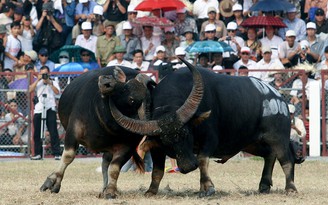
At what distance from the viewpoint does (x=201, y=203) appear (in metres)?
14.0

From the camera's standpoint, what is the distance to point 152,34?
27.1m

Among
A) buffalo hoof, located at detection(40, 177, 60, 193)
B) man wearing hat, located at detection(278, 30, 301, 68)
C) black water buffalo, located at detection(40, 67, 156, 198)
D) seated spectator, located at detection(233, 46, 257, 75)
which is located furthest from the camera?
man wearing hat, located at detection(278, 30, 301, 68)

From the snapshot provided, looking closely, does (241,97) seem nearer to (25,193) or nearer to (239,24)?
(25,193)

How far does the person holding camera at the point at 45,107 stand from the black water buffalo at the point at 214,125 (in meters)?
8.85

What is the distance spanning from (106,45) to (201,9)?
274cm

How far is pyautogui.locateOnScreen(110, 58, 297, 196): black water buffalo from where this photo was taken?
46.5ft

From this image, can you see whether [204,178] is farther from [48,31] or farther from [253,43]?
[48,31]

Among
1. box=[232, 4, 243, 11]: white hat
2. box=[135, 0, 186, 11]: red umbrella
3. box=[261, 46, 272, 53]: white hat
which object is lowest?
box=[261, 46, 272, 53]: white hat

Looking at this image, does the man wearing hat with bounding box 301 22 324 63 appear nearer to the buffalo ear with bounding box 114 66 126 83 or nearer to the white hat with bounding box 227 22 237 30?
the white hat with bounding box 227 22 237 30

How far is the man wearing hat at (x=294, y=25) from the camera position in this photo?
27.1m

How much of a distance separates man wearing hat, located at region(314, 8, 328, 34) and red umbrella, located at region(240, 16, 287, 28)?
0.90 m

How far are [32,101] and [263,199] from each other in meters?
11.1

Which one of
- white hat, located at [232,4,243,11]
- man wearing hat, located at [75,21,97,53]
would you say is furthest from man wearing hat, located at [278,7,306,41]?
man wearing hat, located at [75,21,97,53]

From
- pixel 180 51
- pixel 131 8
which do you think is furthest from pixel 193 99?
pixel 131 8
